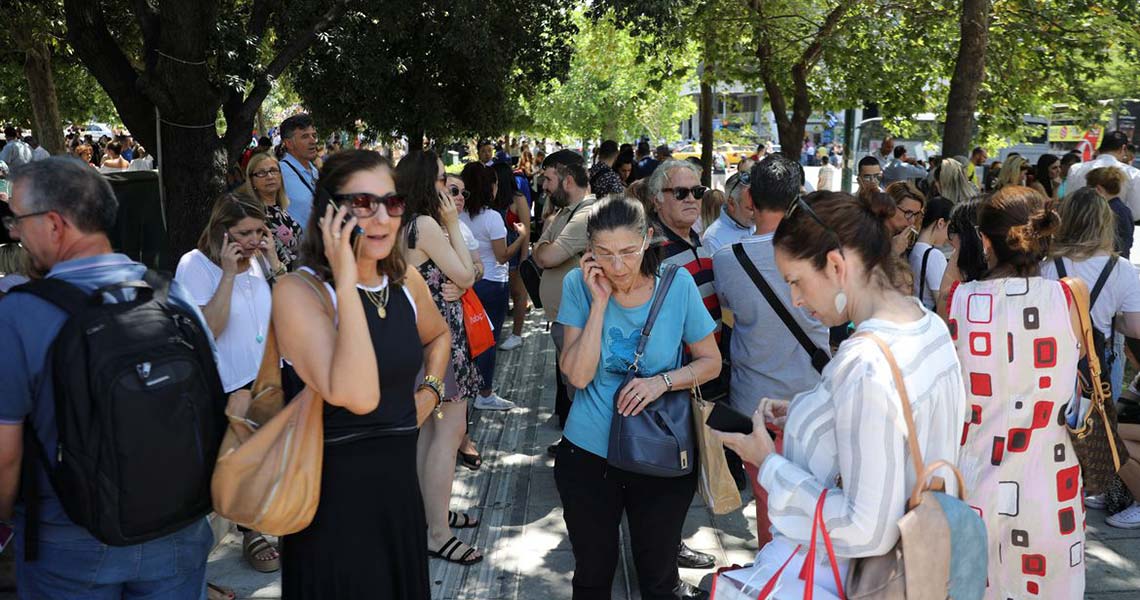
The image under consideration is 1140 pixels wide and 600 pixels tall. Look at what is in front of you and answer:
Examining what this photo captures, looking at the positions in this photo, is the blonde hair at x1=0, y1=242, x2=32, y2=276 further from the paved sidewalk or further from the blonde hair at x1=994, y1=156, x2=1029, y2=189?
the blonde hair at x1=994, y1=156, x2=1029, y2=189

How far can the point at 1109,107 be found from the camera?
13898 millimetres

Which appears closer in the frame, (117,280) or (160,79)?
(117,280)

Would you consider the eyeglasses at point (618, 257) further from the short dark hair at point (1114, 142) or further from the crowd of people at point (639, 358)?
the short dark hair at point (1114, 142)

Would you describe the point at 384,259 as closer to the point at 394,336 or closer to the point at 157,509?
the point at 394,336

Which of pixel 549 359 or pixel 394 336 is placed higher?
pixel 394 336

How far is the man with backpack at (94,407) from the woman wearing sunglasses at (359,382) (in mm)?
302

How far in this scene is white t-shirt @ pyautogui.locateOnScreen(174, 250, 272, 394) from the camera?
14.1 ft

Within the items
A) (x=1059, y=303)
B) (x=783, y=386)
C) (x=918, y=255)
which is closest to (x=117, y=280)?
(x=783, y=386)

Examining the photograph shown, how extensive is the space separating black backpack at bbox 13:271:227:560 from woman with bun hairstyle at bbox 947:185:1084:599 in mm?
2570

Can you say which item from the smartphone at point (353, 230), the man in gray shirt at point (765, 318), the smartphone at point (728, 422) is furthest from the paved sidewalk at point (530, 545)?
the smartphone at point (353, 230)

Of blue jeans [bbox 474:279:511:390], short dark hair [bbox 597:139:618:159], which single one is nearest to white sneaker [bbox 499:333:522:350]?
blue jeans [bbox 474:279:511:390]

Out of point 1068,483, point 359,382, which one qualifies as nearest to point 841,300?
point 359,382

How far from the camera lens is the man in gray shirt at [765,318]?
3.82m

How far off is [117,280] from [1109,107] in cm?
1492
